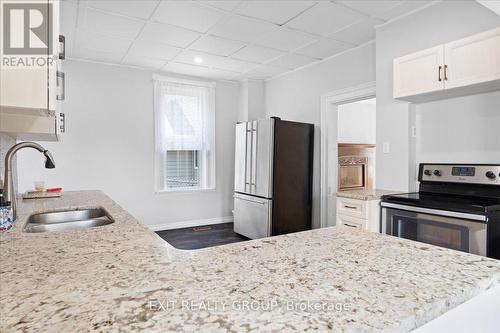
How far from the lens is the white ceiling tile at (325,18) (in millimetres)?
2691

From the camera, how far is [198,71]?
461 centimetres

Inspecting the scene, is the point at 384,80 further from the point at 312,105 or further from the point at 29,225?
the point at 29,225

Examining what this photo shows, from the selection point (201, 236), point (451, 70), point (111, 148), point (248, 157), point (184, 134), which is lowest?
point (201, 236)

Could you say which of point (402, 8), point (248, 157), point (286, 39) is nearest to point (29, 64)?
point (402, 8)

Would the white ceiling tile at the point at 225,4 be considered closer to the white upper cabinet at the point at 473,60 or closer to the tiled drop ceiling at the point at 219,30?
the tiled drop ceiling at the point at 219,30

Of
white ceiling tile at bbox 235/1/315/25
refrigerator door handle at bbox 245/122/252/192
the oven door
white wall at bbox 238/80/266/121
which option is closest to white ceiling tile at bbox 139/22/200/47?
white ceiling tile at bbox 235/1/315/25

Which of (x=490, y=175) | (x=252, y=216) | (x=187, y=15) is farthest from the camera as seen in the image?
(x=252, y=216)

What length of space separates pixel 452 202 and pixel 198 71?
12.3ft

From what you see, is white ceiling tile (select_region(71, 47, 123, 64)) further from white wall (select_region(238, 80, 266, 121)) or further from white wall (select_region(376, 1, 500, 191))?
white wall (select_region(376, 1, 500, 191))

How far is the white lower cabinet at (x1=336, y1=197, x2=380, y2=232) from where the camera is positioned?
8.29 ft

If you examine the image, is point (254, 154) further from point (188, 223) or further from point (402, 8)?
point (402, 8)

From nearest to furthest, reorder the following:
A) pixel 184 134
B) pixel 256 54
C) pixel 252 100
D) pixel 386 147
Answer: pixel 386 147
pixel 256 54
pixel 184 134
pixel 252 100

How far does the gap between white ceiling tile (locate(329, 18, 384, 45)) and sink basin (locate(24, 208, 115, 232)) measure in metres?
2.81

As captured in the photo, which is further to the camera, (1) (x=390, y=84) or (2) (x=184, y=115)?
(2) (x=184, y=115)
